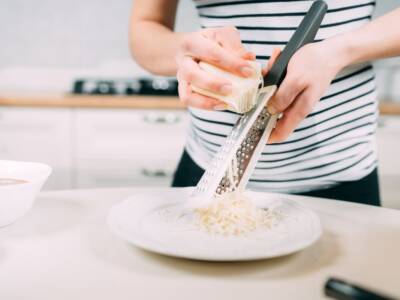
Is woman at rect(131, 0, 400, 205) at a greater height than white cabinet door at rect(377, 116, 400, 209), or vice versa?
woman at rect(131, 0, 400, 205)

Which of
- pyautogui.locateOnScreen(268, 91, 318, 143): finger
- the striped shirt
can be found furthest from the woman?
pyautogui.locateOnScreen(268, 91, 318, 143): finger

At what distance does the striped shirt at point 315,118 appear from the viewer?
91 cm

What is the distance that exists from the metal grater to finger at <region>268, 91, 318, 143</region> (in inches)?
0.5

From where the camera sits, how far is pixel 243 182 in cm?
69

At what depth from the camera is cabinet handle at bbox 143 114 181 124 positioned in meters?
2.20

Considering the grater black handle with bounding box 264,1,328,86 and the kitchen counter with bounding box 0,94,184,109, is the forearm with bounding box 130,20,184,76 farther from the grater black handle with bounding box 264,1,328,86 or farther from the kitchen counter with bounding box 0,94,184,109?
the kitchen counter with bounding box 0,94,184,109

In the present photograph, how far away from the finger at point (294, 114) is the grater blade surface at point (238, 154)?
14 mm

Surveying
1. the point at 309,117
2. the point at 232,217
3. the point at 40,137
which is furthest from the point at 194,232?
the point at 40,137

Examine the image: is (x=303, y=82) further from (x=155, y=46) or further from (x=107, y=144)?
(x=107, y=144)

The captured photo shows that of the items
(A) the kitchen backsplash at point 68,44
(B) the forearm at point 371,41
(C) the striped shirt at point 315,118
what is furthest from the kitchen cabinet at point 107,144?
(B) the forearm at point 371,41

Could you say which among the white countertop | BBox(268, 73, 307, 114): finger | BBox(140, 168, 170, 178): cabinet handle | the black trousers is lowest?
BBox(140, 168, 170, 178): cabinet handle

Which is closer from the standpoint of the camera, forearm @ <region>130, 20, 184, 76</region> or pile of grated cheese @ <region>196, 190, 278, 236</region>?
pile of grated cheese @ <region>196, 190, 278, 236</region>

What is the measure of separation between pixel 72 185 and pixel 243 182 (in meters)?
1.70


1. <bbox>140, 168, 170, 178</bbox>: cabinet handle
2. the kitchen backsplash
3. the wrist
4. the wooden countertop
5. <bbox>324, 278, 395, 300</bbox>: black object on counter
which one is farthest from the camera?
the kitchen backsplash
